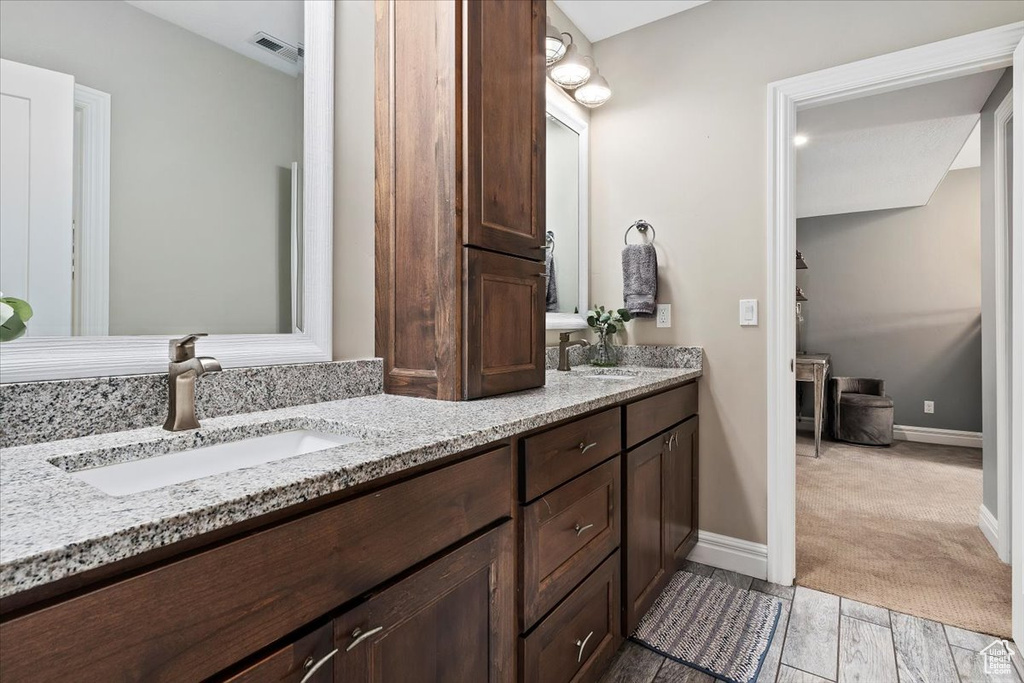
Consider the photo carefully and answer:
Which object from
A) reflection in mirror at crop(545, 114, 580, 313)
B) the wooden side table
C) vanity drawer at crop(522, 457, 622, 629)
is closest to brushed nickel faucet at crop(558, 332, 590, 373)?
reflection in mirror at crop(545, 114, 580, 313)

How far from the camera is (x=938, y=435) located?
4668 mm

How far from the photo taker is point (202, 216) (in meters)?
1.12

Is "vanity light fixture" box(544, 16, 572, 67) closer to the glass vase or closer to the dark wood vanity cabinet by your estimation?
the glass vase

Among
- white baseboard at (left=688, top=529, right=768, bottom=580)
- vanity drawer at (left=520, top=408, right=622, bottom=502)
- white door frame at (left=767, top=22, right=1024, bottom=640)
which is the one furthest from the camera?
white baseboard at (left=688, top=529, right=768, bottom=580)

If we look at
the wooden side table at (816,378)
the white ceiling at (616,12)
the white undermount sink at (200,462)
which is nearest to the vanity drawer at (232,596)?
the white undermount sink at (200,462)

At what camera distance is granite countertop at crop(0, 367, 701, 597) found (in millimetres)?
453

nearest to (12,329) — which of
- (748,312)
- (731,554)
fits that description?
(748,312)

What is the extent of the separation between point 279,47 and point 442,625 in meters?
1.37

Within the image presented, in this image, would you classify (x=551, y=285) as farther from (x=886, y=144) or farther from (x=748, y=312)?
(x=886, y=144)

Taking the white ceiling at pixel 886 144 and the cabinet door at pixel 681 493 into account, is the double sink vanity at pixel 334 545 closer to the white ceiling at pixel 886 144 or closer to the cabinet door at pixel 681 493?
the cabinet door at pixel 681 493

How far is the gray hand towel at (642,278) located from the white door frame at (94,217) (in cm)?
195

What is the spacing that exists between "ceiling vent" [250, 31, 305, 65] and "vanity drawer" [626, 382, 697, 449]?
4.36 ft

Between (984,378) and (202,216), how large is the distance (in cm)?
327

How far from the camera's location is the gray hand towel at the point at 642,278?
7.70ft
